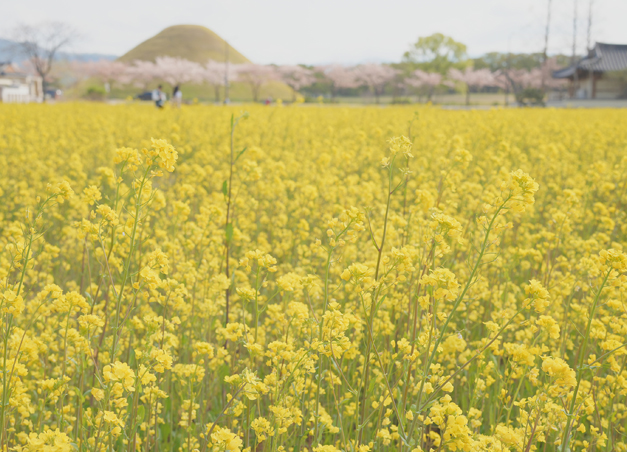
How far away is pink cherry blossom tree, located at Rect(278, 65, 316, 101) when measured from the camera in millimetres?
66562

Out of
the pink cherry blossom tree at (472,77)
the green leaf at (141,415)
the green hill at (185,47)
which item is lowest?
the green leaf at (141,415)

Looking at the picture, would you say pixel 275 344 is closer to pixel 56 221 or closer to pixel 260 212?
pixel 260 212

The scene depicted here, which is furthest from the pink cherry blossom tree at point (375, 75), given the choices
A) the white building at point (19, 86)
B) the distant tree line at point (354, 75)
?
the white building at point (19, 86)

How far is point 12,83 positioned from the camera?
68.2 meters

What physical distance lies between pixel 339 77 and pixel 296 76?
19.8 ft

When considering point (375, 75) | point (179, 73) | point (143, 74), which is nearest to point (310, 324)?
point (179, 73)

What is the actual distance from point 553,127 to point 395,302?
1088 centimetres

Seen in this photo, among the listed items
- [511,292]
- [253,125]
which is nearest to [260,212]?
[511,292]

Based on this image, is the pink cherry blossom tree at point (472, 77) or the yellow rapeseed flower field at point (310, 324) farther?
the pink cherry blossom tree at point (472, 77)

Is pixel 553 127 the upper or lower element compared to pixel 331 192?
upper

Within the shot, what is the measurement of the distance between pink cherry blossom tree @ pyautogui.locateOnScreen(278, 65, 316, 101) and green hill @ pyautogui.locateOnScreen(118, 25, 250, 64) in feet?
77.2

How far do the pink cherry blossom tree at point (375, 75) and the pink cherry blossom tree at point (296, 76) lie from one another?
21.5 ft

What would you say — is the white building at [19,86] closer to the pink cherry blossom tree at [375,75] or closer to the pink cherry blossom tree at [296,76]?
the pink cherry blossom tree at [296,76]

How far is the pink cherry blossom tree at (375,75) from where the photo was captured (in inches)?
2591
